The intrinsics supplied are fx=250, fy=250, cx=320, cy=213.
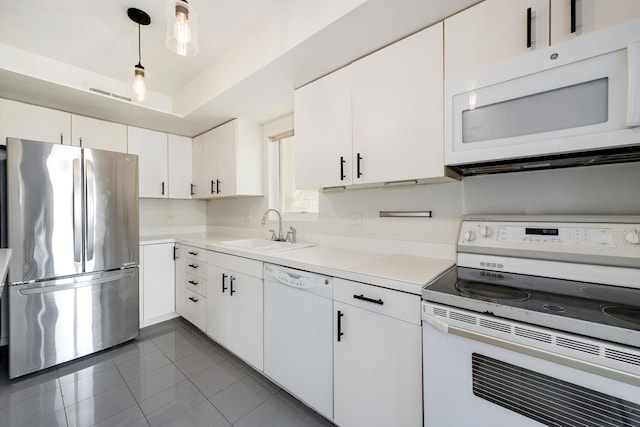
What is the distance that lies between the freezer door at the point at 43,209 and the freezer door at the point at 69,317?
0.14 metres

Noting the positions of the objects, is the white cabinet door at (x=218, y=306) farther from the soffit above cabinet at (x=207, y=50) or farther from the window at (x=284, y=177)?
the soffit above cabinet at (x=207, y=50)

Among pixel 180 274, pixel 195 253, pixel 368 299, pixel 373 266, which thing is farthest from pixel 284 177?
pixel 368 299

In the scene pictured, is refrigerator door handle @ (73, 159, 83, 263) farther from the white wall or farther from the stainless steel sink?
the white wall

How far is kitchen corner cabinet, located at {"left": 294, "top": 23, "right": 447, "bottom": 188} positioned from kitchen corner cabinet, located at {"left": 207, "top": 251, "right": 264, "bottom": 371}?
806 mm

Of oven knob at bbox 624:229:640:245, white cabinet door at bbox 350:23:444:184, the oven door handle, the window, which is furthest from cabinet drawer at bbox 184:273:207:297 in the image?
oven knob at bbox 624:229:640:245

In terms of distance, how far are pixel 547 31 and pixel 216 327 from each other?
281 cm

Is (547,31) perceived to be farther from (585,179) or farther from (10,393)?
(10,393)

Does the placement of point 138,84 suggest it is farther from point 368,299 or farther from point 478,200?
point 478,200

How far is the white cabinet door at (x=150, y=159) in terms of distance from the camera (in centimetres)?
285

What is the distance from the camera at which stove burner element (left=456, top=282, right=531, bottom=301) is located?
91 centimetres

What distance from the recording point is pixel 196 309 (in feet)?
8.11

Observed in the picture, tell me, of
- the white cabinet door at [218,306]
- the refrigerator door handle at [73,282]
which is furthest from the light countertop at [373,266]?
the refrigerator door handle at [73,282]

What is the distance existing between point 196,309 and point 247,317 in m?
0.90

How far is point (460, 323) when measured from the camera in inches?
36.4
